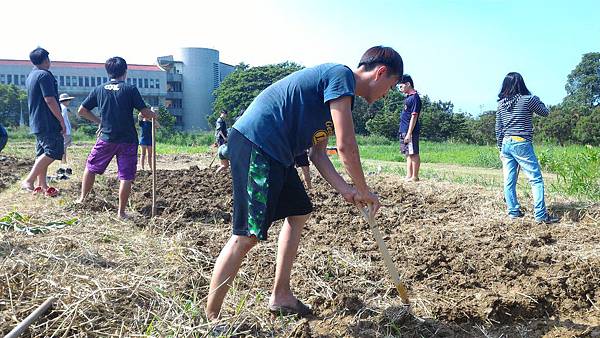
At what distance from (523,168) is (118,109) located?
4.25 m

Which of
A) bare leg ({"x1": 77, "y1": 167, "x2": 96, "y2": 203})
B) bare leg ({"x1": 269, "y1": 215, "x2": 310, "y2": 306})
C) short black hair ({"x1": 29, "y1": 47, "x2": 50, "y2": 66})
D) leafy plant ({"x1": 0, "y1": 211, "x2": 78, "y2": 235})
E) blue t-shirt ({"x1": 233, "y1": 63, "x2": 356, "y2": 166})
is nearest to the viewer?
blue t-shirt ({"x1": 233, "y1": 63, "x2": 356, "y2": 166})

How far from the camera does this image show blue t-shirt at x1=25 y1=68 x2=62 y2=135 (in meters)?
6.04

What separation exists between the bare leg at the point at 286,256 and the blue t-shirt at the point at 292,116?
0.42m

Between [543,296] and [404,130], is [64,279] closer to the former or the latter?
[543,296]

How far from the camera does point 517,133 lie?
525 cm

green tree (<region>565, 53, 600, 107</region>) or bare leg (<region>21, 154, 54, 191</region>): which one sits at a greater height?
green tree (<region>565, 53, 600, 107</region>)

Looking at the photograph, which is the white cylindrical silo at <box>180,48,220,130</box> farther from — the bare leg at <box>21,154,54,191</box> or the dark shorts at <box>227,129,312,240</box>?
the dark shorts at <box>227,129,312,240</box>

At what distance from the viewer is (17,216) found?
4.37 m

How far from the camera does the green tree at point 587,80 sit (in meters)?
64.1

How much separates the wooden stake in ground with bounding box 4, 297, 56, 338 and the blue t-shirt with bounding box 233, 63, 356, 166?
1.27m

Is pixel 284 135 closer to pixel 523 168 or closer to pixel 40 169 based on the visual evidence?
pixel 523 168

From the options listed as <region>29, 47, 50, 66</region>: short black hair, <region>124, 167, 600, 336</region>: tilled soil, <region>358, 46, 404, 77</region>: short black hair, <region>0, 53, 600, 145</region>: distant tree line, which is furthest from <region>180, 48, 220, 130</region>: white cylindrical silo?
<region>358, 46, 404, 77</region>: short black hair

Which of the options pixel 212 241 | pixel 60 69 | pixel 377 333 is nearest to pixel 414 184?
pixel 212 241

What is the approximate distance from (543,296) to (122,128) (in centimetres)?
407
